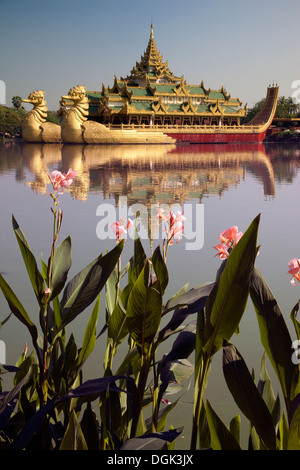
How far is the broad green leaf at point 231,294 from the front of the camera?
755mm

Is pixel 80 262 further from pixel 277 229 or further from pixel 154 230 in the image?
pixel 277 229

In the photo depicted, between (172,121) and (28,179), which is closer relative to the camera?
(28,179)

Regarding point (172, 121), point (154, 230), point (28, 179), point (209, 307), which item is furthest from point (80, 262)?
point (172, 121)

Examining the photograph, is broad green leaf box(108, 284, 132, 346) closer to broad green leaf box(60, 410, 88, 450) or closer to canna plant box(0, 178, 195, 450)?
canna plant box(0, 178, 195, 450)

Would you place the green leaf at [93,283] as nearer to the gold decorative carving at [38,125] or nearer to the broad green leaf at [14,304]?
the broad green leaf at [14,304]

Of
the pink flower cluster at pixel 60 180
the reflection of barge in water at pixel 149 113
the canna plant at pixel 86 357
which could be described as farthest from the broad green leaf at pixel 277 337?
the reflection of barge in water at pixel 149 113

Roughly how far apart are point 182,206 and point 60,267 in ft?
15.8

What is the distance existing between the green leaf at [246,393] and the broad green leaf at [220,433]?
0.07 meters

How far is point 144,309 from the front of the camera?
0.89m

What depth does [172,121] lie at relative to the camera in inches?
1096

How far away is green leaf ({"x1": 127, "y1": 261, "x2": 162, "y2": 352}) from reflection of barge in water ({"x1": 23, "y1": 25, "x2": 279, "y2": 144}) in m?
22.5

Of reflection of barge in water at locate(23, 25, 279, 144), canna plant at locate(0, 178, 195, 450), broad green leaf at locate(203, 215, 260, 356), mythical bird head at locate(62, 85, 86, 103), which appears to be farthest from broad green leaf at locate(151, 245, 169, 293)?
mythical bird head at locate(62, 85, 86, 103)

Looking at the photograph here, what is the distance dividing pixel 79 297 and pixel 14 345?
1.10 meters

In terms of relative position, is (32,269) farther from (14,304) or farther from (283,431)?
(283,431)
